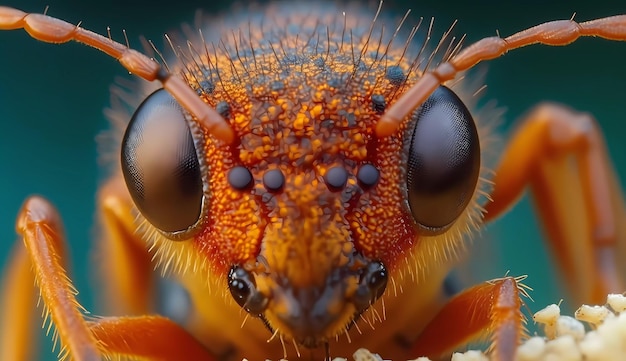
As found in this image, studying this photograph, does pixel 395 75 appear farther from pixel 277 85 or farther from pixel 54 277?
pixel 54 277

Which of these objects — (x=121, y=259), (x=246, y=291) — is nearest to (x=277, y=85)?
(x=246, y=291)

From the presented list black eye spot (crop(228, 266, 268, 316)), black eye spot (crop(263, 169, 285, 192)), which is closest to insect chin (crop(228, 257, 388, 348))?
black eye spot (crop(228, 266, 268, 316))

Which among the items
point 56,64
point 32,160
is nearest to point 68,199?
point 32,160

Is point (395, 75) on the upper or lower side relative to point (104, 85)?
lower

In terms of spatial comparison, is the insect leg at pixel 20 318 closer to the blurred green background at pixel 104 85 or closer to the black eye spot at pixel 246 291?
the black eye spot at pixel 246 291

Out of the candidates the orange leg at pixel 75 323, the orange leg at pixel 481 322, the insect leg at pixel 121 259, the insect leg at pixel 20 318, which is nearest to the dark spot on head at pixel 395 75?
the orange leg at pixel 481 322

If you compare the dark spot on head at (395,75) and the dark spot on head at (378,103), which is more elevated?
the dark spot on head at (395,75)

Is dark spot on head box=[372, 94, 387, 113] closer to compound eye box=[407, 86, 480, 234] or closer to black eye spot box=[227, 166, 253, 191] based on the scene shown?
compound eye box=[407, 86, 480, 234]

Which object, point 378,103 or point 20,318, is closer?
point 378,103

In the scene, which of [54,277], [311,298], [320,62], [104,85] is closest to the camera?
[311,298]
